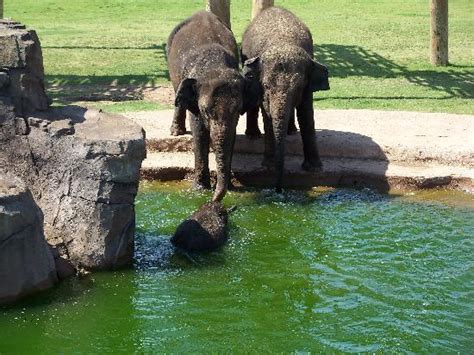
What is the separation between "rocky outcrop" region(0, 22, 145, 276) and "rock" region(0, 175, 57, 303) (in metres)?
0.50

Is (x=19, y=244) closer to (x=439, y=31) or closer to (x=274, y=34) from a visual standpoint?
(x=274, y=34)

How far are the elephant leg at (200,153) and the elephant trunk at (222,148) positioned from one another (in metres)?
0.77

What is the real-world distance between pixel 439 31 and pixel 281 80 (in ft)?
26.5

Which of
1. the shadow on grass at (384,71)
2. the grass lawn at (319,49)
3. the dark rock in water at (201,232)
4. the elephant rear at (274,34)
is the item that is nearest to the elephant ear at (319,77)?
the elephant rear at (274,34)

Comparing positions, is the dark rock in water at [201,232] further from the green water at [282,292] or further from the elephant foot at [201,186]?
the elephant foot at [201,186]

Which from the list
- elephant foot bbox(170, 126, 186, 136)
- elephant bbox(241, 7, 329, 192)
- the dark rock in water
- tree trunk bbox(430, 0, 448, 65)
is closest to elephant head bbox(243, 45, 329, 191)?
elephant bbox(241, 7, 329, 192)

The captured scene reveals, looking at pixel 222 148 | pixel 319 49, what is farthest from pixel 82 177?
pixel 319 49

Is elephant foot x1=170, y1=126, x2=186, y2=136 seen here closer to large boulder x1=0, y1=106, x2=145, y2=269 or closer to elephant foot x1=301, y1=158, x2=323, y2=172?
elephant foot x1=301, y1=158, x2=323, y2=172

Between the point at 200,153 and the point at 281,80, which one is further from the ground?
the point at 281,80

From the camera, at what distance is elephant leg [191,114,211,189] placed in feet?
36.1

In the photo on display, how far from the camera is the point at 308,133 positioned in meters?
11.7

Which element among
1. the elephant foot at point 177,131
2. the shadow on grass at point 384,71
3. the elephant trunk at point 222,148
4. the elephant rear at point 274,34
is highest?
the elephant rear at point 274,34

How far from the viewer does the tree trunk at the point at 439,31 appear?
18.1 meters

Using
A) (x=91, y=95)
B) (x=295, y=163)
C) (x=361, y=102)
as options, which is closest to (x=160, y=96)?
(x=91, y=95)
